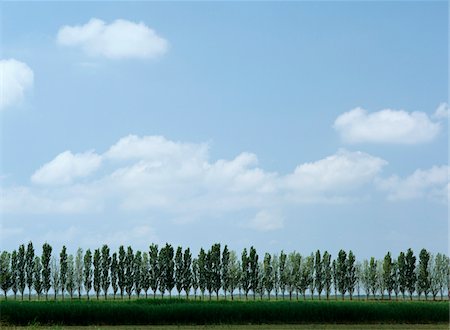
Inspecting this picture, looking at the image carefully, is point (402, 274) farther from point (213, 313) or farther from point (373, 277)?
point (213, 313)

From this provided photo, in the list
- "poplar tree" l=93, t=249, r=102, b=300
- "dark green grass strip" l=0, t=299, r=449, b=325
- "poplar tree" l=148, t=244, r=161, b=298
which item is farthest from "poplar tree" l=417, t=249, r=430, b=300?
"dark green grass strip" l=0, t=299, r=449, b=325

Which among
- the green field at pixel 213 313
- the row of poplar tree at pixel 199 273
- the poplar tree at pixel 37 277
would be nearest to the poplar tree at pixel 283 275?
the row of poplar tree at pixel 199 273

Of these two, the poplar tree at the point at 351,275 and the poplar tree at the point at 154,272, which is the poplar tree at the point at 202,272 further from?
the poplar tree at the point at 351,275

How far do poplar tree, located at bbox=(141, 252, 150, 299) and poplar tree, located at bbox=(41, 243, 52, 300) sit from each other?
14.2 metres

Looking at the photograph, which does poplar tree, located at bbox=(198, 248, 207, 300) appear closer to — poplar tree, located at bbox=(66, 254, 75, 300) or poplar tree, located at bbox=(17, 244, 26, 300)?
poplar tree, located at bbox=(66, 254, 75, 300)

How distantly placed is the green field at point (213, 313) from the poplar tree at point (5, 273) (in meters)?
59.8

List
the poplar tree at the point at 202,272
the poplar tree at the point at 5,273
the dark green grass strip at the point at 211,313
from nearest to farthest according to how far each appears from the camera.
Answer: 1. the dark green grass strip at the point at 211,313
2. the poplar tree at the point at 5,273
3. the poplar tree at the point at 202,272

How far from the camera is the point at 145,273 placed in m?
96.7

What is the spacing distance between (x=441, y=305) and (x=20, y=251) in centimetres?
7223

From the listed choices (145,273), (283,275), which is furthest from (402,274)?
(145,273)

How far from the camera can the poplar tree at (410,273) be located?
100 meters

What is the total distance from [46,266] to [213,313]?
64539 mm

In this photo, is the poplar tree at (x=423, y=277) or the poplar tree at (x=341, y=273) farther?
the poplar tree at (x=341, y=273)

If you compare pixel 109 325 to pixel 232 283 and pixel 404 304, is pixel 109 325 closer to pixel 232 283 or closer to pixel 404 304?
pixel 404 304
